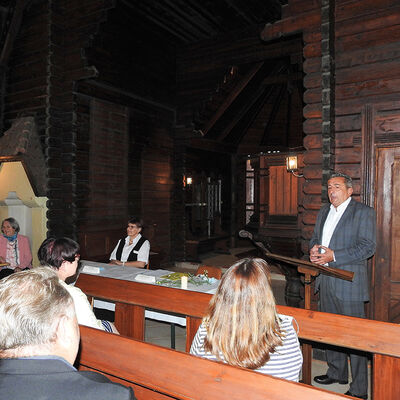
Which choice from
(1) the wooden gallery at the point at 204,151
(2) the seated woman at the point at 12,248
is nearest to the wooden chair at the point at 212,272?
(1) the wooden gallery at the point at 204,151

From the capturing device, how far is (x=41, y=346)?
3.97 ft

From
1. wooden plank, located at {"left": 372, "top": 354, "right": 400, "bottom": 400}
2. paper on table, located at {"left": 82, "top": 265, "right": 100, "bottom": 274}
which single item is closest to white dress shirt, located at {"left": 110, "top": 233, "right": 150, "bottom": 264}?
paper on table, located at {"left": 82, "top": 265, "right": 100, "bottom": 274}

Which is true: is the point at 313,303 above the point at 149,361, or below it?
below

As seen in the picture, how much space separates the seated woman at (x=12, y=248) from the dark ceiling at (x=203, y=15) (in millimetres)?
5783

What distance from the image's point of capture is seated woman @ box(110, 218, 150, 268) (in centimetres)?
538

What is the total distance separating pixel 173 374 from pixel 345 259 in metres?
2.25

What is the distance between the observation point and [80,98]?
797cm

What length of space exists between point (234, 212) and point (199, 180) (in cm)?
240

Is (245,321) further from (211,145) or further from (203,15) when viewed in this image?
(211,145)

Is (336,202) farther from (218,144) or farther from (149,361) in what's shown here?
(218,144)

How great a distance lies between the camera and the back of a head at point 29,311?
1200mm

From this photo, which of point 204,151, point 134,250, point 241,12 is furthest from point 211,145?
point 134,250

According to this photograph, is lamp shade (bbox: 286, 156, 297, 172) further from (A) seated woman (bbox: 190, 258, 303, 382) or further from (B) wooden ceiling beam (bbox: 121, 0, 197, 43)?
(A) seated woman (bbox: 190, 258, 303, 382)

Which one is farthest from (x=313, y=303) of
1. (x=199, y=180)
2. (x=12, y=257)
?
(x=199, y=180)
